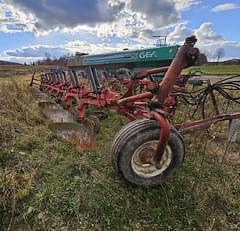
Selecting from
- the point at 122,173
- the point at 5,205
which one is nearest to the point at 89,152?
the point at 122,173

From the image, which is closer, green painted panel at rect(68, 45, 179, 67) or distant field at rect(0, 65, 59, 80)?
green painted panel at rect(68, 45, 179, 67)

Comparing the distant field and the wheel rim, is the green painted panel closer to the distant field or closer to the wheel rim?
the wheel rim

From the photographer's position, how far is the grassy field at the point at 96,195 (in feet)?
7.88

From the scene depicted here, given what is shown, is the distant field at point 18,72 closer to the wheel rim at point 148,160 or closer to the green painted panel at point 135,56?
the green painted panel at point 135,56

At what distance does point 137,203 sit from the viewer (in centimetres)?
264

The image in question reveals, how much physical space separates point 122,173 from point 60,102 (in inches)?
243

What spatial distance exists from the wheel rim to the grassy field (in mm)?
190

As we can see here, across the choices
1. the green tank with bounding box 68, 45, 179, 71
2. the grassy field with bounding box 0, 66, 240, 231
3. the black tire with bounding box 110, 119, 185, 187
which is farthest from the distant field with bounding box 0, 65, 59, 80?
the black tire with bounding box 110, 119, 185, 187

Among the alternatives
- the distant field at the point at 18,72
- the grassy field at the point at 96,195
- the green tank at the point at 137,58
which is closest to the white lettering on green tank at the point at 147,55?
the green tank at the point at 137,58

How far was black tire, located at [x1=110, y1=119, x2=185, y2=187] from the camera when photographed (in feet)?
8.55

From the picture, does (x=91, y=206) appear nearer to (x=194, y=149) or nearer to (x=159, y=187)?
(x=159, y=187)

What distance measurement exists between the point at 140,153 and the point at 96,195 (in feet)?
1.89

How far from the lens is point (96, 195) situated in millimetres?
2625

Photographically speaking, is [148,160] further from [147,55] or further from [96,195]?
Answer: [147,55]
